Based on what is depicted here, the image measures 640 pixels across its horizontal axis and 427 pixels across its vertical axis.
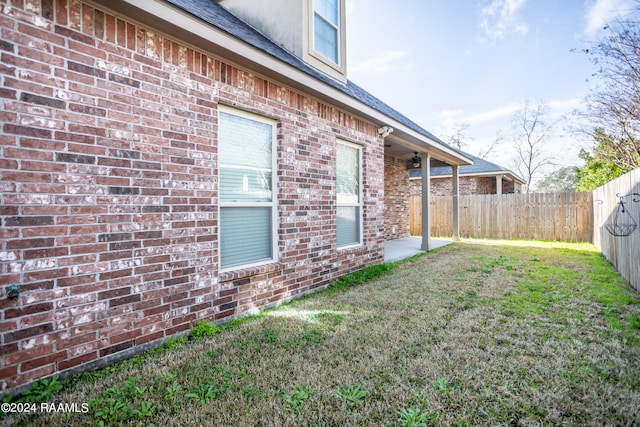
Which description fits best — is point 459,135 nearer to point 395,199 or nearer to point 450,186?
point 450,186

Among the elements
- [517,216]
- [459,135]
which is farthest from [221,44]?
[459,135]

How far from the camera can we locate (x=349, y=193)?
5777 mm

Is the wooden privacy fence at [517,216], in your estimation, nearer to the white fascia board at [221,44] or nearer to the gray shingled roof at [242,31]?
the gray shingled roof at [242,31]

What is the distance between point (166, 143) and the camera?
288cm

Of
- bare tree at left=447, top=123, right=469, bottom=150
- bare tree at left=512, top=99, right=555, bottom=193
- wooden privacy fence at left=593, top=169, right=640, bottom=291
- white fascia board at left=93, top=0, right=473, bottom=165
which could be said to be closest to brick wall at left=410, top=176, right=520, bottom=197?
wooden privacy fence at left=593, top=169, right=640, bottom=291

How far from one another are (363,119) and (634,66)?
779 cm

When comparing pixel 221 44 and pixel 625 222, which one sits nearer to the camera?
pixel 221 44

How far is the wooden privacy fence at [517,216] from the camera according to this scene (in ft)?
36.0

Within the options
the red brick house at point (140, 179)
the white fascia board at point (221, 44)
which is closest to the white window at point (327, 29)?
the white fascia board at point (221, 44)

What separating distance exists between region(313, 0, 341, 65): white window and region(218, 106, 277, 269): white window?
260 centimetres

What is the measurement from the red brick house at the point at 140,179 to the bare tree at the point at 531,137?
25755 mm

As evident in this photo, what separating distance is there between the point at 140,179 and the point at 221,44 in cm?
159

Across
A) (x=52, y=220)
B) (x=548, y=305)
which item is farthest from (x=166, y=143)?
(x=548, y=305)

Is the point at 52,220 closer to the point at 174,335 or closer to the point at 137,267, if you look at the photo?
the point at 137,267
